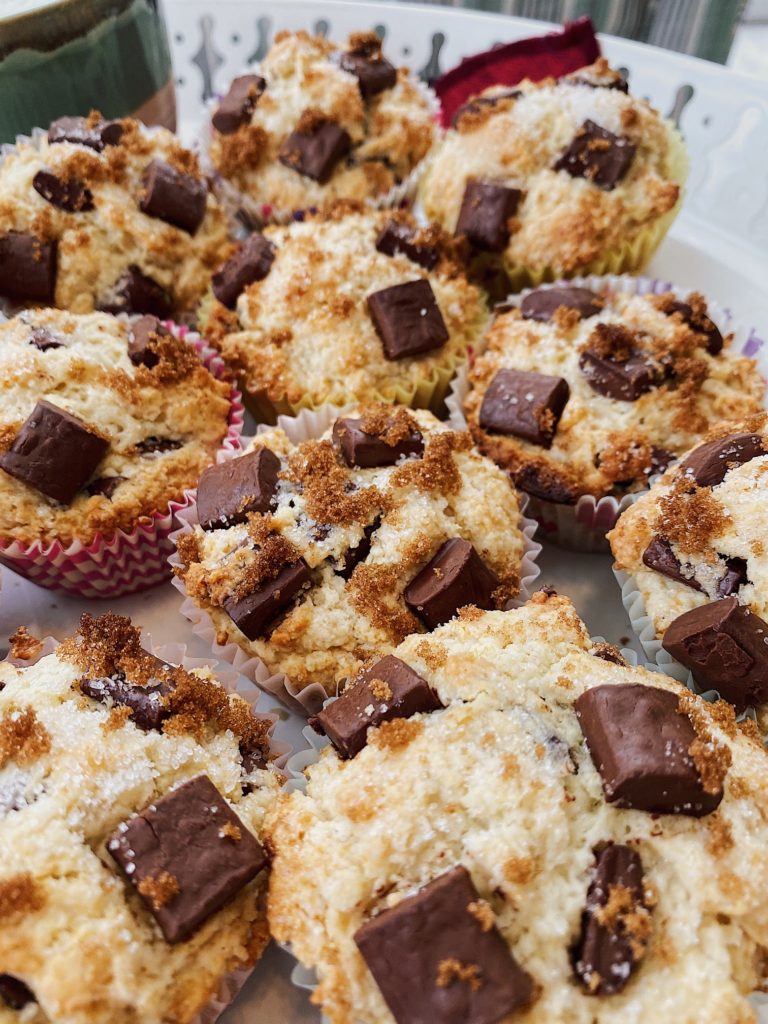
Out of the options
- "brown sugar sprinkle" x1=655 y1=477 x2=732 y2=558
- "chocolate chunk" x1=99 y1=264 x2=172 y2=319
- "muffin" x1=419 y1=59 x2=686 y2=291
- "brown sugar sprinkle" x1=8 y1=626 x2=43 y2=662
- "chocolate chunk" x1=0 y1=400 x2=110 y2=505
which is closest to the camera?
"brown sugar sprinkle" x1=655 y1=477 x2=732 y2=558

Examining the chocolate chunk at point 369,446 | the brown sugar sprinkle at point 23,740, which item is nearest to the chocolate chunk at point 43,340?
the chocolate chunk at point 369,446

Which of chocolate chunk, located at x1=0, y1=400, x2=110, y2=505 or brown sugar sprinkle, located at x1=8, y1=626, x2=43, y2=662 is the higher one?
chocolate chunk, located at x1=0, y1=400, x2=110, y2=505

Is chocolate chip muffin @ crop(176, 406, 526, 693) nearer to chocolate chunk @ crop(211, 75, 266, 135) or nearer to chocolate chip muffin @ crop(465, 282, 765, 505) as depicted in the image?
chocolate chip muffin @ crop(465, 282, 765, 505)

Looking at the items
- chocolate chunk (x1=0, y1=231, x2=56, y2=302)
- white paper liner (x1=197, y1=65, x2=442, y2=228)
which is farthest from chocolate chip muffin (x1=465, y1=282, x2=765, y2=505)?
chocolate chunk (x1=0, y1=231, x2=56, y2=302)

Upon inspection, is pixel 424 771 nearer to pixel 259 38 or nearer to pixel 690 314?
pixel 690 314

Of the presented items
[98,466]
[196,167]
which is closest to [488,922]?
[98,466]

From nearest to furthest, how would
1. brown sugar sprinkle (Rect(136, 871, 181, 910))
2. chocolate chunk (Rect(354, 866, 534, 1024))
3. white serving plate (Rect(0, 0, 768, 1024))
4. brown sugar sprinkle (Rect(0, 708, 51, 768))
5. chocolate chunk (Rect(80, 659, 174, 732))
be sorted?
chocolate chunk (Rect(354, 866, 534, 1024)) < brown sugar sprinkle (Rect(136, 871, 181, 910)) < brown sugar sprinkle (Rect(0, 708, 51, 768)) < chocolate chunk (Rect(80, 659, 174, 732)) < white serving plate (Rect(0, 0, 768, 1024))
